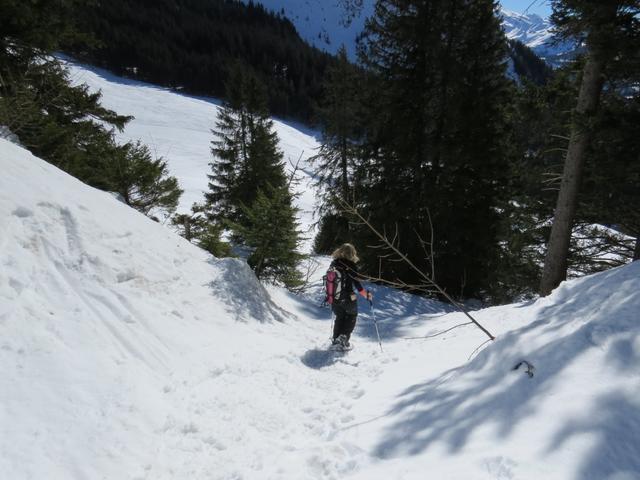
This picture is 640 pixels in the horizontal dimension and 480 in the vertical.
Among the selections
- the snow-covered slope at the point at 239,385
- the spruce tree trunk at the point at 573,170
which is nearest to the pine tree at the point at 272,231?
the snow-covered slope at the point at 239,385

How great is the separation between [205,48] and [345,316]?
12412 cm

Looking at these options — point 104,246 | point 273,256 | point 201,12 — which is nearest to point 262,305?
point 273,256

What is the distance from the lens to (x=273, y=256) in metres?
10.4

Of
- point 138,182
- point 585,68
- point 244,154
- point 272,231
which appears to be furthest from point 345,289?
point 244,154

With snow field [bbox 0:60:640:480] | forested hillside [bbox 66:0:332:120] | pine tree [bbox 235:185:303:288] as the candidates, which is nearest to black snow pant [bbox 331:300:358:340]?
snow field [bbox 0:60:640:480]

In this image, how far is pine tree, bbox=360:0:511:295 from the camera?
12875mm

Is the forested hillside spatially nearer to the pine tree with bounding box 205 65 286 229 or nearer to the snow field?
the pine tree with bounding box 205 65 286 229

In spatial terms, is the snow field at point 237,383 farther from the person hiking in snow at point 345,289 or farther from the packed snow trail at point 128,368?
the person hiking in snow at point 345,289

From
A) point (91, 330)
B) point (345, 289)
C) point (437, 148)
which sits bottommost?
point (345, 289)

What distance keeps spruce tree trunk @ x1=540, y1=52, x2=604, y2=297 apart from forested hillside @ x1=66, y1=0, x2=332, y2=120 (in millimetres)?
81594

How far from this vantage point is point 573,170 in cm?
764

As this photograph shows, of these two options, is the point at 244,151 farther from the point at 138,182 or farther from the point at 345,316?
the point at 345,316

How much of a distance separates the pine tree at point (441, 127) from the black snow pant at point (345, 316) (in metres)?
7.12

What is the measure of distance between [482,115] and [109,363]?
13.4 m
